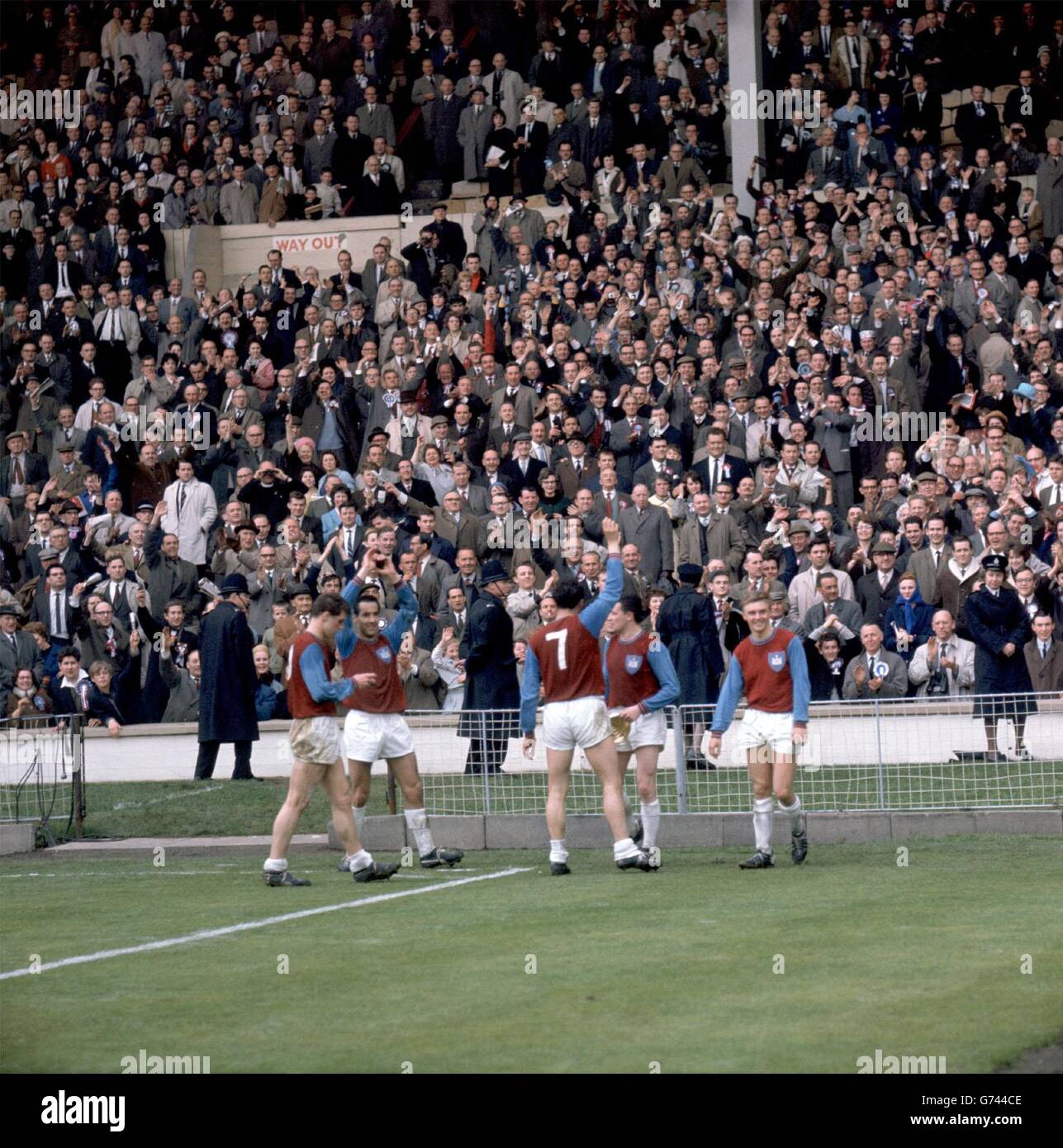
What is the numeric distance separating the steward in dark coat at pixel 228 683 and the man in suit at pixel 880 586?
20.1ft

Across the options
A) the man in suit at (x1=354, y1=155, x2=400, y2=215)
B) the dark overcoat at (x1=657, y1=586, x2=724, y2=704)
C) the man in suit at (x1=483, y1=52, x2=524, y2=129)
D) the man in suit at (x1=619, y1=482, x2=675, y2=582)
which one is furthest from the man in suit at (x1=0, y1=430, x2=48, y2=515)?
the dark overcoat at (x1=657, y1=586, x2=724, y2=704)

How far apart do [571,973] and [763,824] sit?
16.2 feet

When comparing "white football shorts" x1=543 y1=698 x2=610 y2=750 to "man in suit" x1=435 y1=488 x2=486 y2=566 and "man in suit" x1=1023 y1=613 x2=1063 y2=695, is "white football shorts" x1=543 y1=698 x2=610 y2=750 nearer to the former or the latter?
"man in suit" x1=1023 y1=613 x2=1063 y2=695

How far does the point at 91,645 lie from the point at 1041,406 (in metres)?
11.1

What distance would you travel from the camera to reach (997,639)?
A: 17859 mm

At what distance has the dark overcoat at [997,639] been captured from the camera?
58.3 feet

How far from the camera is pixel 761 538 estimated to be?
21.4 meters

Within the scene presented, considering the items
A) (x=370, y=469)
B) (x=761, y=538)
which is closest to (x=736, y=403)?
(x=761, y=538)

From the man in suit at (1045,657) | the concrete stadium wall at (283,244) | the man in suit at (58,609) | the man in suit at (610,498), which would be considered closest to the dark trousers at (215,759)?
the man in suit at (58,609)

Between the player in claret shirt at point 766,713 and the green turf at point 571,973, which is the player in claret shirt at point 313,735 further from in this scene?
the player in claret shirt at point 766,713

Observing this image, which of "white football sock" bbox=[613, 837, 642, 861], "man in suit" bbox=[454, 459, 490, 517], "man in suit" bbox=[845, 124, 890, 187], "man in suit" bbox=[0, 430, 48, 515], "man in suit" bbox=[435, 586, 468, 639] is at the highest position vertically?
"man in suit" bbox=[845, 124, 890, 187]

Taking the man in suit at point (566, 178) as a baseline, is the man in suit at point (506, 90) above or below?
above

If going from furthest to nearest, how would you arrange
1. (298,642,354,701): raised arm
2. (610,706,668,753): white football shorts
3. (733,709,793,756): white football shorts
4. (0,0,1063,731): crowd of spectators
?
(0,0,1063,731): crowd of spectators < (610,706,668,753): white football shorts < (733,709,793,756): white football shorts < (298,642,354,701): raised arm

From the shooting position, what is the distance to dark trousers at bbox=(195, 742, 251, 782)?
20.0 meters
